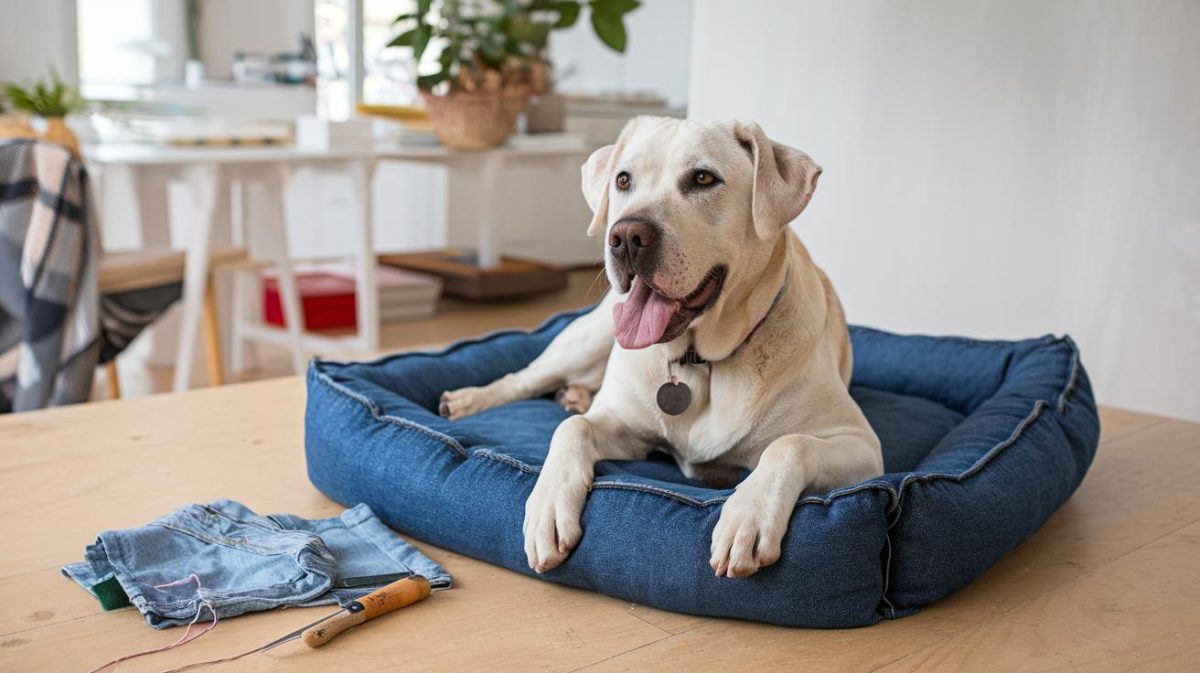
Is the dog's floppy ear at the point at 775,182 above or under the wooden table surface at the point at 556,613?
above

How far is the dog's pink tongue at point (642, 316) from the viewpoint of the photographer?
5.42 feet

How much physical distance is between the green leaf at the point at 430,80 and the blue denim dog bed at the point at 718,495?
269cm

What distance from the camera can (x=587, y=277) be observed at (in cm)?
713

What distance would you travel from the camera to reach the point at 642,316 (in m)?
1.67

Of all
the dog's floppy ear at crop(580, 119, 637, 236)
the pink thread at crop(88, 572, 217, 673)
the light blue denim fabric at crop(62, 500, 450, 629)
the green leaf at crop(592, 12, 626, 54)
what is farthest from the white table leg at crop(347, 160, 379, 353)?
the pink thread at crop(88, 572, 217, 673)

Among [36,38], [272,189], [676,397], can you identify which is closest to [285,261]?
[272,189]

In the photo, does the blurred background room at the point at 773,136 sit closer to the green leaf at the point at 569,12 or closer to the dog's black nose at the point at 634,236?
the green leaf at the point at 569,12

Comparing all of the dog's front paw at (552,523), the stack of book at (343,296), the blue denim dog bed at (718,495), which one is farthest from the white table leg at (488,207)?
the dog's front paw at (552,523)

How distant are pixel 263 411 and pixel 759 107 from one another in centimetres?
199

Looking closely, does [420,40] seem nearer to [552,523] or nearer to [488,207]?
[488,207]

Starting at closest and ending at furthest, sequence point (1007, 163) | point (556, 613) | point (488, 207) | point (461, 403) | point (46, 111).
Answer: point (556, 613), point (461, 403), point (1007, 163), point (46, 111), point (488, 207)

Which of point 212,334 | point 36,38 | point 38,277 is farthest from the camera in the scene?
point 36,38

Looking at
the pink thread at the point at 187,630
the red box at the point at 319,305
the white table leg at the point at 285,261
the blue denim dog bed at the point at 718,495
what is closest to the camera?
the pink thread at the point at 187,630

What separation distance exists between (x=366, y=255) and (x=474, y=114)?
35.4 inches
